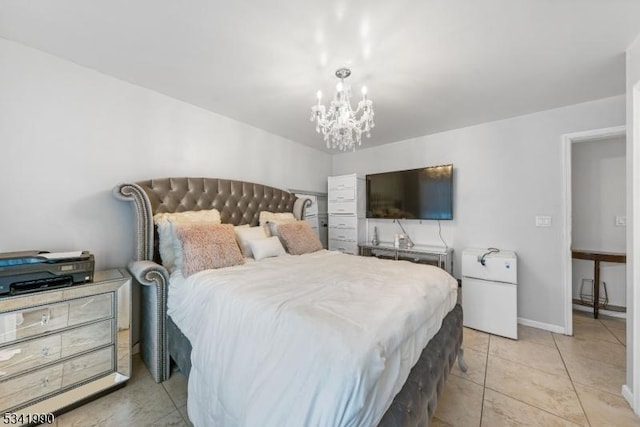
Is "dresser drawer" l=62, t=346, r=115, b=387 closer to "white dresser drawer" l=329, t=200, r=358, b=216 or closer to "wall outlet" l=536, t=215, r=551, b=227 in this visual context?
"white dresser drawer" l=329, t=200, r=358, b=216

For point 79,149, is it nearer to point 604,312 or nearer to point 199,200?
point 199,200

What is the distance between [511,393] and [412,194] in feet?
7.73

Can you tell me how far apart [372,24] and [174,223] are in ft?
6.97

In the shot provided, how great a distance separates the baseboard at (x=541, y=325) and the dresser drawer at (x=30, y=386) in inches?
168

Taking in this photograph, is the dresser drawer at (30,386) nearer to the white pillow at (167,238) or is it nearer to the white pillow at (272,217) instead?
the white pillow at (167,238)

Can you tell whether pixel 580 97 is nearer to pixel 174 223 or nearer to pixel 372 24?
pixel 372 24

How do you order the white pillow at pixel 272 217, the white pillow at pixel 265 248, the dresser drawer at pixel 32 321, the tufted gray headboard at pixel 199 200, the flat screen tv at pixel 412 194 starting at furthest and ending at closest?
1. the flat screen tv at pixel 412 194
2. the white pillow at pixel 272 217
3. the white pillow at pixel 265 248
4. the tufted gray headboard at pixel 199 200
5. the dresser drawer at pixel 32 321

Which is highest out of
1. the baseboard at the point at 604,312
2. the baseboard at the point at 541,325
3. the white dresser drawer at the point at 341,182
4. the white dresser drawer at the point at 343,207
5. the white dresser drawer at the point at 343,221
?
the white dresser drawer at the point at 341,182

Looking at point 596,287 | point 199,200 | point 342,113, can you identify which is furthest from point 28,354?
point 596,287

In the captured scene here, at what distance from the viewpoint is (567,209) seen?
2.65 meters

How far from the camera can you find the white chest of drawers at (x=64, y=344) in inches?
54.7

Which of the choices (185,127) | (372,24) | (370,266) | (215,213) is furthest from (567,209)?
(185,127)

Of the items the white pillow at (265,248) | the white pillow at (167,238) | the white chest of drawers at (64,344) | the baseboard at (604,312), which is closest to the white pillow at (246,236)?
the white pillow at (265,248)

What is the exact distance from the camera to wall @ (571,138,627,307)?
9.82 feet
